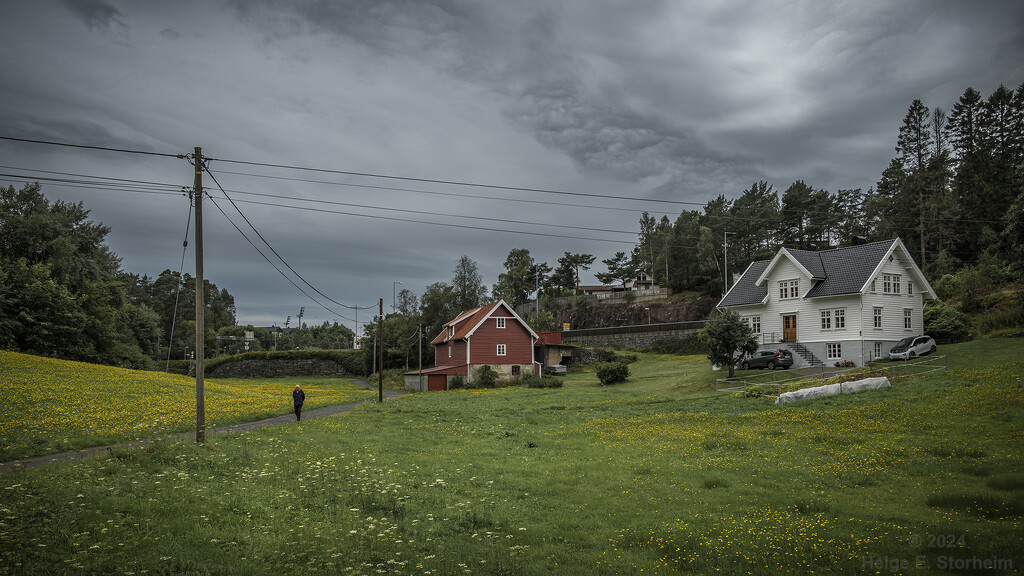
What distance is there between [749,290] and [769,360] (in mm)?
9226

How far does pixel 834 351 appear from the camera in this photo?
43000mm

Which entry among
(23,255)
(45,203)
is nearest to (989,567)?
(23,255)

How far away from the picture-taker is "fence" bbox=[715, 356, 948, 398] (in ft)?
104

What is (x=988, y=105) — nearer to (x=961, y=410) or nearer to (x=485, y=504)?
(x=961, y=410)

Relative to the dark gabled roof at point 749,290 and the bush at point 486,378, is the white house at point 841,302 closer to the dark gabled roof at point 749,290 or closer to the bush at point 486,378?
the dark gabled roof at point 749,290

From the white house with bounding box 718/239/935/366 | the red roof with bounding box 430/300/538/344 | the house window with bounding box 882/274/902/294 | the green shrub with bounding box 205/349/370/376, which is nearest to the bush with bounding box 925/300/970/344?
the white house with bounding box 718/239/935/366

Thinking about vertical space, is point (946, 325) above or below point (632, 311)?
below

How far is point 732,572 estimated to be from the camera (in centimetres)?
841

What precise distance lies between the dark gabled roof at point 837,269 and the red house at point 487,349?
76.4ft

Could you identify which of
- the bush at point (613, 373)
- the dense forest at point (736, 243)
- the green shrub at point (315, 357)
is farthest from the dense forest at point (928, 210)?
the green shrub at point (315, 357)

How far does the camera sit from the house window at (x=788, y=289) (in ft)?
152

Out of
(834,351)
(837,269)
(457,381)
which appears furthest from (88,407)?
(837,269)

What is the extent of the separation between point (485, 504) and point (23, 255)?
72406mm

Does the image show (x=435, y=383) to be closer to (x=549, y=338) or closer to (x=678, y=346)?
(x=549, y=338)
